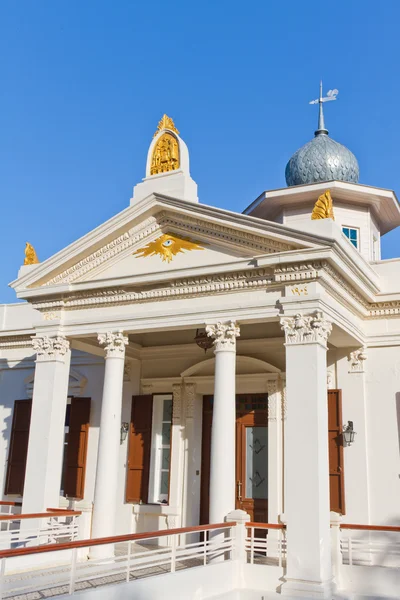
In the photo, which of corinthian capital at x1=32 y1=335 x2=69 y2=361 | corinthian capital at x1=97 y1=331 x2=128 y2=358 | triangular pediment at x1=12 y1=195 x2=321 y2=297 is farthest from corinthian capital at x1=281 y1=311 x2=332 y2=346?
corinthian capital at x1=32 y1=335 x2=69 y2=361

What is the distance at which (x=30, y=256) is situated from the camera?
13.3 m

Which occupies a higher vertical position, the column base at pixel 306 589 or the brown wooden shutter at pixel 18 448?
the brown wooden shutter at pixel 18 448

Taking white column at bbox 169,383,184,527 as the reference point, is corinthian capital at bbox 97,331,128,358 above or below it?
above

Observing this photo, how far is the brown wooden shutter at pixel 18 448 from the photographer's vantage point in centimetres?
1509

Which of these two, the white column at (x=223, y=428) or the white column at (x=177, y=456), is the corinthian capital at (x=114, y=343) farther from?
the white column at (x=177, y=456)

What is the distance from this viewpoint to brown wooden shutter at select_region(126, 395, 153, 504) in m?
13.7

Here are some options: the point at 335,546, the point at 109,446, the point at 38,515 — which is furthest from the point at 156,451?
the point at 335,546

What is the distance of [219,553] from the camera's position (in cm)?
966

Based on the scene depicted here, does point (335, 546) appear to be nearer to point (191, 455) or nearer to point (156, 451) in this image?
point (191, 455)

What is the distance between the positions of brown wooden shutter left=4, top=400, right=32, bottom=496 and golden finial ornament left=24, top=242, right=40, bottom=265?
3.90 m

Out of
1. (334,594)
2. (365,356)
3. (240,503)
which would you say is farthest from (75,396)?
(334,594)

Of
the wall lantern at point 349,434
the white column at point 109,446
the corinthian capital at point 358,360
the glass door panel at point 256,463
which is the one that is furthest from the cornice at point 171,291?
the glass door panel at point 256,463

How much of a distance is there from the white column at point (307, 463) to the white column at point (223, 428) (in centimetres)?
103

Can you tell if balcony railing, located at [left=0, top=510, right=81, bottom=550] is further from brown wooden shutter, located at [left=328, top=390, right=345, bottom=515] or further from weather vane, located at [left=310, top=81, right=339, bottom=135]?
weather vane, located at [left=310, top=81, right=339, bottom=135]
